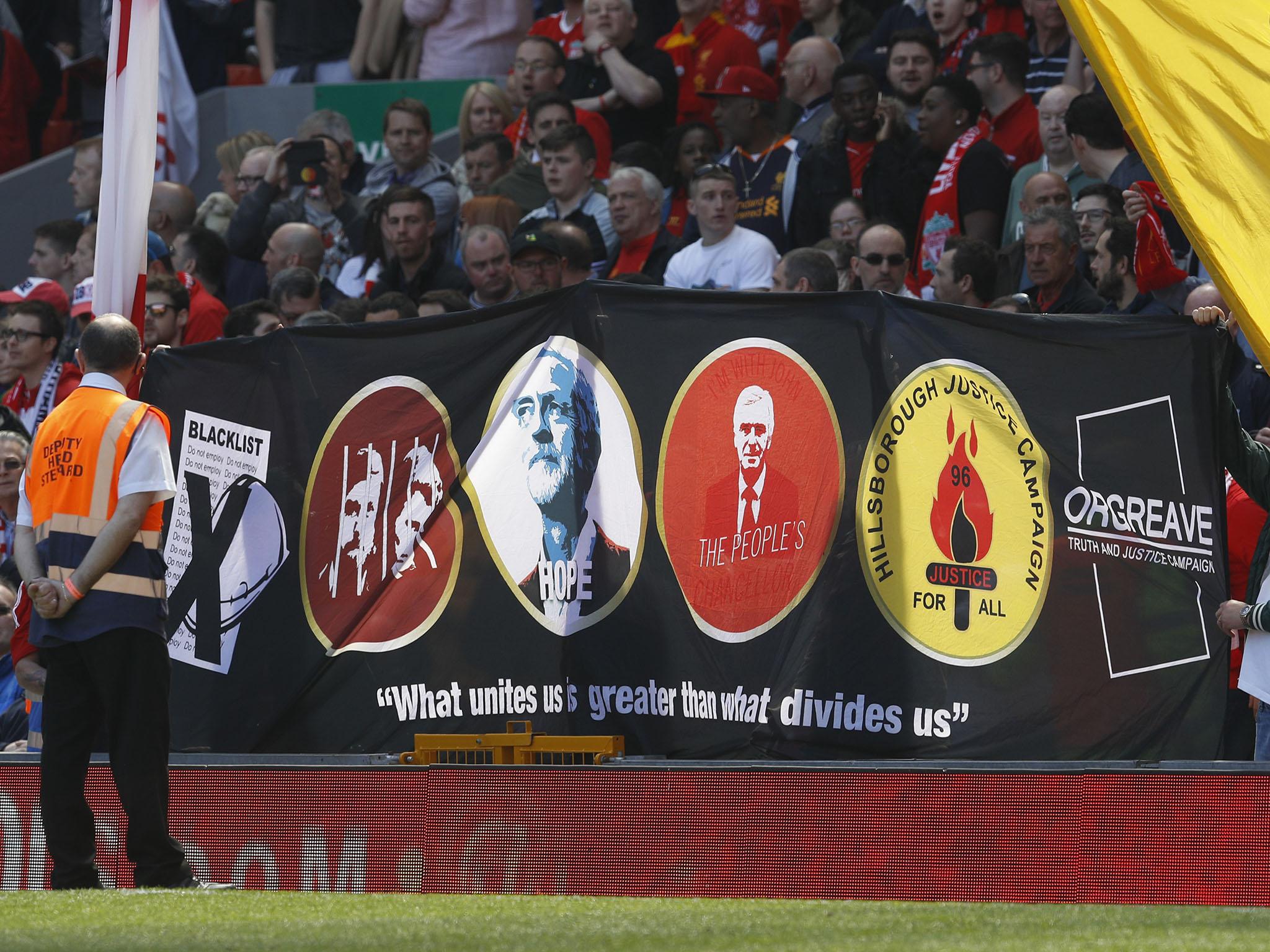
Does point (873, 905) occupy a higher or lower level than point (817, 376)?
lower

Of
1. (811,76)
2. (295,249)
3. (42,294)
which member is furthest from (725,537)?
(42,294)

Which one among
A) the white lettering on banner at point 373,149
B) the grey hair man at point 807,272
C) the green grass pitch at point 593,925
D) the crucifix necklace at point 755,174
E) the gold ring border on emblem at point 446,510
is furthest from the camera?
the white lettering on banner at point 373,149

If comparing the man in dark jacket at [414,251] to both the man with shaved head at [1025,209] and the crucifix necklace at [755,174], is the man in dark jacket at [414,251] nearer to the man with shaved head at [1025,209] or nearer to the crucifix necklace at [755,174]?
the crucifix necklace at [755,174]

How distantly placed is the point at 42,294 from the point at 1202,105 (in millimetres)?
7887

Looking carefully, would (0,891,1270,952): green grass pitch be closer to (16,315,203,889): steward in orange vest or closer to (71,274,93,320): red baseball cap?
(16,315,203,889): steward in orange vest

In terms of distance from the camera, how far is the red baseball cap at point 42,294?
39.5ft

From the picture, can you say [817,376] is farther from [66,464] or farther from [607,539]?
[66,464]

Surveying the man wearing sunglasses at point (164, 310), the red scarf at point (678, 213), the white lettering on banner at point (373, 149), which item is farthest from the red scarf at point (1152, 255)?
the white lettering on banner at point (373, 149)

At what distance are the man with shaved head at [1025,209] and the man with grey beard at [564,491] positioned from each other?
2.87 meters

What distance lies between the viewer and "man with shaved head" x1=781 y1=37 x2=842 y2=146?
11859 millimetres

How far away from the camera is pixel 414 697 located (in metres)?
7.59

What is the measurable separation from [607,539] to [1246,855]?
2.49m

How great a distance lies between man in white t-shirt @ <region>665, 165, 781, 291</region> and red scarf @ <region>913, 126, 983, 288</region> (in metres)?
0.78

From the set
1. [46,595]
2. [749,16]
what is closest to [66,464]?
[46,595]
